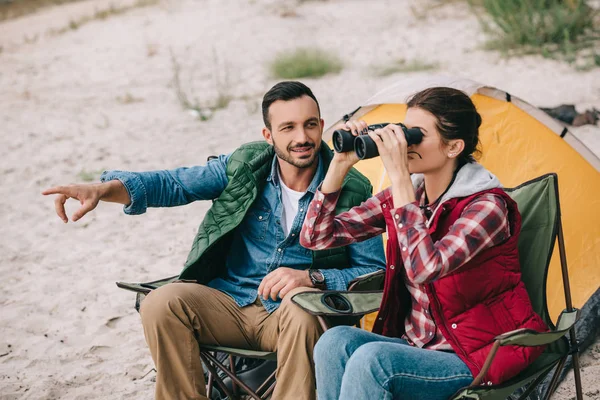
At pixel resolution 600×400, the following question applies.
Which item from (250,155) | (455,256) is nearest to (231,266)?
(250,155)

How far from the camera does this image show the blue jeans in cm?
213

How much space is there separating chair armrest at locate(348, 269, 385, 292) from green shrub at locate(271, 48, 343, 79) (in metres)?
6.08

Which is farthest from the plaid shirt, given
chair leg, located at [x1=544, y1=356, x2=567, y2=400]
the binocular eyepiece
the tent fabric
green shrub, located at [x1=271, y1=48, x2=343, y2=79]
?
green shrub, located at [x1=271, y1=48, x2=343, y2=79]

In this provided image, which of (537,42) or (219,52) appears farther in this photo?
(219,52)

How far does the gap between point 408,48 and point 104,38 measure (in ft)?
18.3

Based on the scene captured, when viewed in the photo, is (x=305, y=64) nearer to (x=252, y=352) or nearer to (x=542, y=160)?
(x=542, y=160)

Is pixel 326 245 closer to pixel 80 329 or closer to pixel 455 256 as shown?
pixel 455 256

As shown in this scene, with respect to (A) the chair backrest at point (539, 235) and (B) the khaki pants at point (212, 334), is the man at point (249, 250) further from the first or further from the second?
(A) the chair backrest at point (539, 235)

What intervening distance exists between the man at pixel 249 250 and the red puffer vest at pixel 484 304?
0.54m

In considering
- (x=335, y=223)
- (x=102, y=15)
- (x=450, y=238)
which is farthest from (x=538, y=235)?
(x=102, y=15)

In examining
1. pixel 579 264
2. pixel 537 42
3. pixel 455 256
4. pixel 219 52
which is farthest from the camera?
pixel 219 52

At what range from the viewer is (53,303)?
438 cm

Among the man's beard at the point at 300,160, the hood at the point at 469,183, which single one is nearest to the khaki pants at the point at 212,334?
the man's beard at the point at 300,160

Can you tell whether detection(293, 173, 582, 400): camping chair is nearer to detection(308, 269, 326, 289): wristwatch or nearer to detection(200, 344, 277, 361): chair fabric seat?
detection(308, 269, 326, 289): wristwatch
